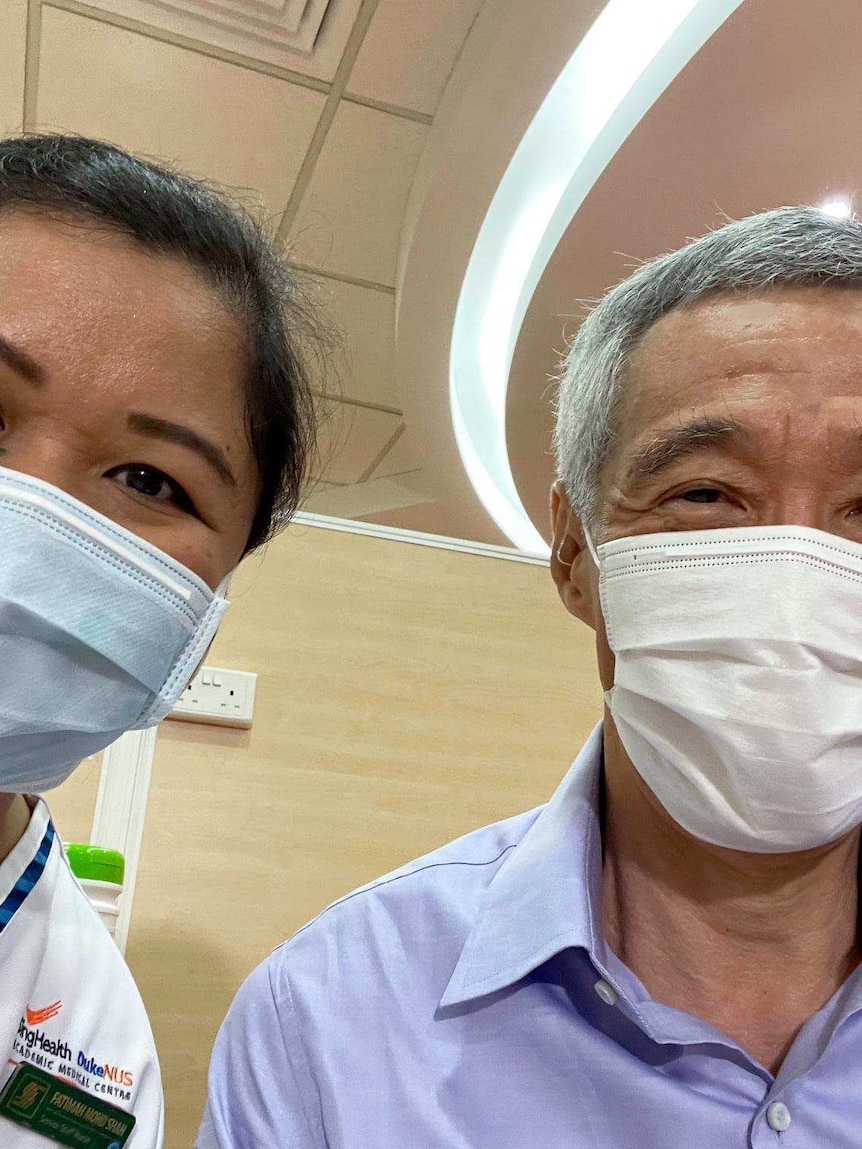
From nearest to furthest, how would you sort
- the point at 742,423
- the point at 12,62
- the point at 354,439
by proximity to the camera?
the point at 742,423, the point at 12,62, the point at 354,439

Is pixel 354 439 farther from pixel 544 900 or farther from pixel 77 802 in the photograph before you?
pixel 544 900

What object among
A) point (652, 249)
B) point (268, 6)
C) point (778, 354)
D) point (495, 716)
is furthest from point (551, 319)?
point (778, 354)

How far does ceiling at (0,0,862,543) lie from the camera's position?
3387mm

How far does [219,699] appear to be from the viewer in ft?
6.13

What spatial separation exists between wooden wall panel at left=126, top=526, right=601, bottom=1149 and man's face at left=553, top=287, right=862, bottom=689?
0.91 m

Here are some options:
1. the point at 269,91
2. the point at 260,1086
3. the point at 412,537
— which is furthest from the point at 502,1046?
the point at 269,91

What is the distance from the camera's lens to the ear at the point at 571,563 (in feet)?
3.89

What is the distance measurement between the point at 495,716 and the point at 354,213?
2.79 meters

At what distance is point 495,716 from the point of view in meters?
2.07

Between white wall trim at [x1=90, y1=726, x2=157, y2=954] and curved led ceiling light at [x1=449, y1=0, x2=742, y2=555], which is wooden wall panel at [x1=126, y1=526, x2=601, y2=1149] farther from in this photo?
curved led ceiling light at [x1=449, y1=0, x2=742, y2=555]

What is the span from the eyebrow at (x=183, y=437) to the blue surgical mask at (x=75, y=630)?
10 cm

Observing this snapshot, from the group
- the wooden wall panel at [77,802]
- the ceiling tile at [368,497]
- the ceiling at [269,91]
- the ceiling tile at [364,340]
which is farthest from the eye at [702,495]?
the ceiling tile at [368,497]

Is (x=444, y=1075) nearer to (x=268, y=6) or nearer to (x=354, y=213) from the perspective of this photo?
(x=268, y=6)

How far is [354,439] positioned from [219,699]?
3.98 m
